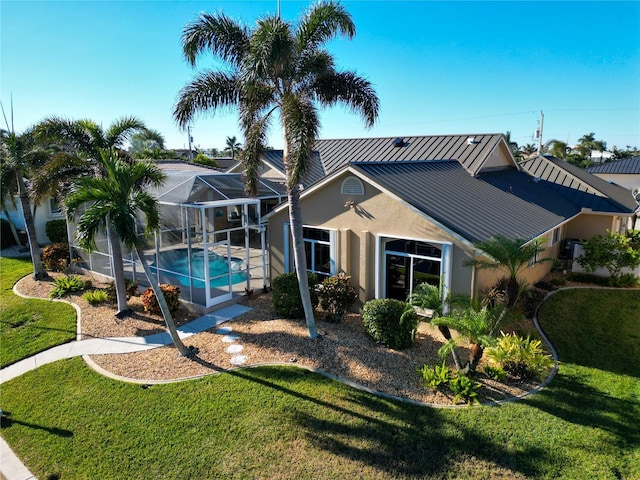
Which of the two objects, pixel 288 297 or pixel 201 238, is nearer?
pixel 288 297

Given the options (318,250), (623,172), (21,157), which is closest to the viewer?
(318,250)

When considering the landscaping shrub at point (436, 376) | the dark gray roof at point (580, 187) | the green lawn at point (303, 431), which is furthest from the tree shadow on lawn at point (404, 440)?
the dark gray roof at point (580, 187)

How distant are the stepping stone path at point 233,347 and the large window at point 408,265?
5.11m

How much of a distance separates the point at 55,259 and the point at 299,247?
14.9m

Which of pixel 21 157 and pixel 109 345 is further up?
pixel 21 157

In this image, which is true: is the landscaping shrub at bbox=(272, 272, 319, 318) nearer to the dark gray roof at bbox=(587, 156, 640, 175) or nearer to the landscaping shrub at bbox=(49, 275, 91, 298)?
the landscaping shrub at bbox=(49, 275, 91, 298)

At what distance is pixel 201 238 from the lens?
14859 millimetres

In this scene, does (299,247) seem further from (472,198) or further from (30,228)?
(30,228)

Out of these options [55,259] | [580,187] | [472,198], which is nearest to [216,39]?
[472,198]

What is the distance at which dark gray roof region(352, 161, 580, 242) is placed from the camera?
1305 cm

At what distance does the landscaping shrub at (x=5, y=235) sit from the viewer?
A: 84.6 feet

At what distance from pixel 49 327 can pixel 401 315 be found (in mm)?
11655

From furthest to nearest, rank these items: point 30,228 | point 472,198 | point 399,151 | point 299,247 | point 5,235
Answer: point 5,235 < point 399,151 < point 30,228 < point 472,198 < point 299,247

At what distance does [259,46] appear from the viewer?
995cm
